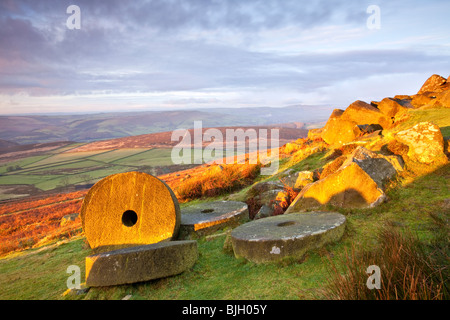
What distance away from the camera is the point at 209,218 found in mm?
9219

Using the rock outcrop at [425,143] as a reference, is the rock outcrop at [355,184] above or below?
below

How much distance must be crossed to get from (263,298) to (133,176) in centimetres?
455

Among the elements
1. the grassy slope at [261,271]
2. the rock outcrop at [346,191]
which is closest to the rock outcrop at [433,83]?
the grassy slope at [261,271]

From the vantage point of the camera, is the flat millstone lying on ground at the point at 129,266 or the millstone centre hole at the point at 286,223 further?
the millstone centre hole at the point at 286,223

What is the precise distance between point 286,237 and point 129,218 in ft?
14.1

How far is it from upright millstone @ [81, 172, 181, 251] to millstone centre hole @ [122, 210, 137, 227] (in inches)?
5.2

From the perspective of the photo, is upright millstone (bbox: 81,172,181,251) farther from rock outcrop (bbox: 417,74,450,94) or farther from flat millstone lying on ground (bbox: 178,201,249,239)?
rock outcrop (bbox: 417,74,450,94)

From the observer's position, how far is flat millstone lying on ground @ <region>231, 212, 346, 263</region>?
5.90 meters

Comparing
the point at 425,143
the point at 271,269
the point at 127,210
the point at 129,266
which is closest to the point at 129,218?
the point at 127,210

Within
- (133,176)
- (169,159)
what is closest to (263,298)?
(133,176)

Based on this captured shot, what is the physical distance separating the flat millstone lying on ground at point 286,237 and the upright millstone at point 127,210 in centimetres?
200

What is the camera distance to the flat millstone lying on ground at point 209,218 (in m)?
8.76

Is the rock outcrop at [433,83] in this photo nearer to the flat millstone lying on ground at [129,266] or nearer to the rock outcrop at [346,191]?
the rock outcrop at [346,191]

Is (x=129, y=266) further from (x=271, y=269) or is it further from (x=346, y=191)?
(x=346, y=191)
